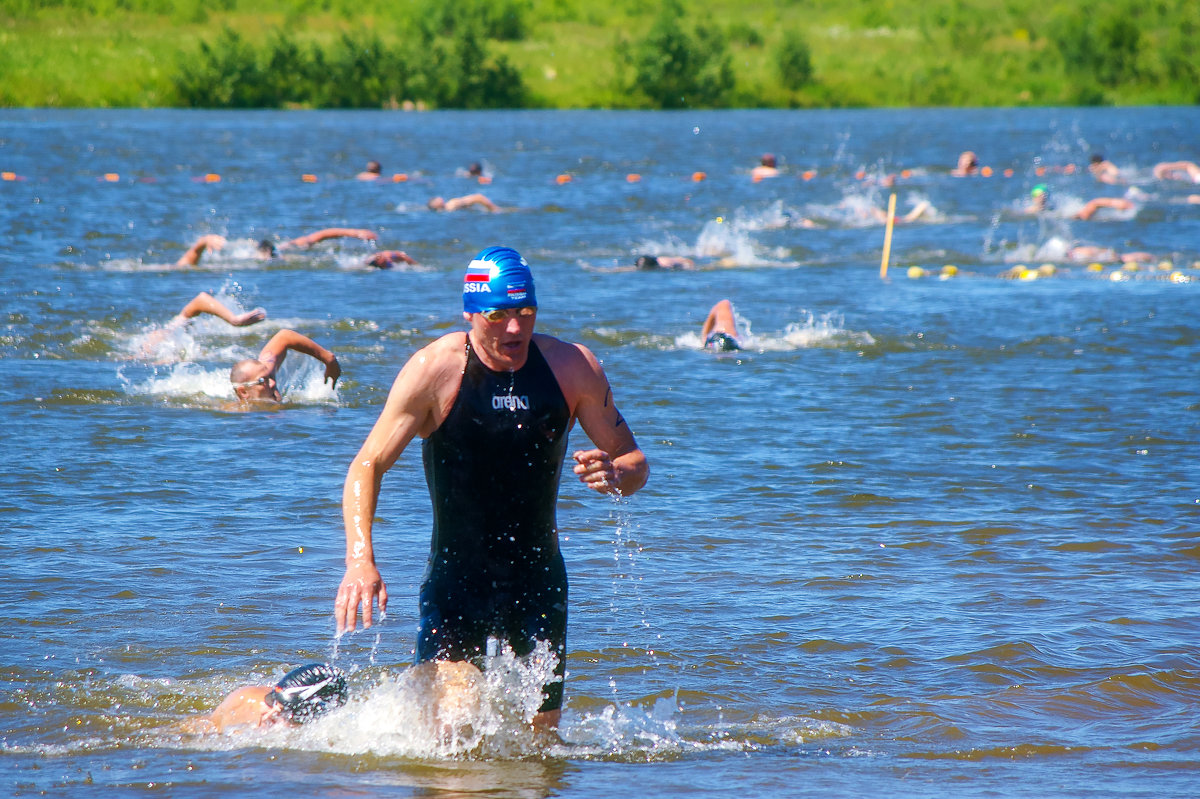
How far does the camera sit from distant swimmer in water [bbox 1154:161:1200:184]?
1420 inches

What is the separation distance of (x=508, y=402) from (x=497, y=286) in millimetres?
416

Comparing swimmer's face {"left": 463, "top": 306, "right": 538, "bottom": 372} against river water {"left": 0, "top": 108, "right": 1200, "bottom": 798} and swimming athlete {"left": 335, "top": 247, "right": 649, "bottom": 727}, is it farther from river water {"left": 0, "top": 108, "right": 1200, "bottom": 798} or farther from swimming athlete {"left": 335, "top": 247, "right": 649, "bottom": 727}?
river water {"left": 0, "top": 108, "right": 1200, "bottom": 798}

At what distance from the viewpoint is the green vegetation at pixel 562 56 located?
264 ft

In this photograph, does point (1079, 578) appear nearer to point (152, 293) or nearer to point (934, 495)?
point (934, 495)

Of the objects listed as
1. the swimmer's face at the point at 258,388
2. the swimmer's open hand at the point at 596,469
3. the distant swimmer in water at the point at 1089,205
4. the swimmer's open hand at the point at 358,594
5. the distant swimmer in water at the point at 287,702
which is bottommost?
the distant swimmer in water at the point at 1089,205

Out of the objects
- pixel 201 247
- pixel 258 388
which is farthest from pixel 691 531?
pixel 201 247

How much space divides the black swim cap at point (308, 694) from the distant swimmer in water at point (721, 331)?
9.75 metres

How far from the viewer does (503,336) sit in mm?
4867

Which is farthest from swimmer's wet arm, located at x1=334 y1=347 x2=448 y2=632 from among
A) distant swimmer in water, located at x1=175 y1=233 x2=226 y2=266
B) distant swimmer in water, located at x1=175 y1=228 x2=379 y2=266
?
distant swimmer in water, located at x1=175 y1=228 x2=379 y2=266

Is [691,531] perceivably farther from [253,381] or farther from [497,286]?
[253,381]

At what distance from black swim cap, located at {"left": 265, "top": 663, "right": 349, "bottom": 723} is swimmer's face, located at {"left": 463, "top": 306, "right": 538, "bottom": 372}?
1.49 m

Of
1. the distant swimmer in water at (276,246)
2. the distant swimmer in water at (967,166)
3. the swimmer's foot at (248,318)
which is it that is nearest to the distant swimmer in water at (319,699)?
the swimmer's foot at (248,318)

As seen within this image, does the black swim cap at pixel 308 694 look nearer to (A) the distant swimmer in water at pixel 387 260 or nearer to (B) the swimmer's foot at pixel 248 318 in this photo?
(B) the swimmer's foot at pixel 248 318

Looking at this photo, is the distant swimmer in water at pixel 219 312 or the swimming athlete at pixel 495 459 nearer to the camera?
the swimming athlete at pixel 495 459
